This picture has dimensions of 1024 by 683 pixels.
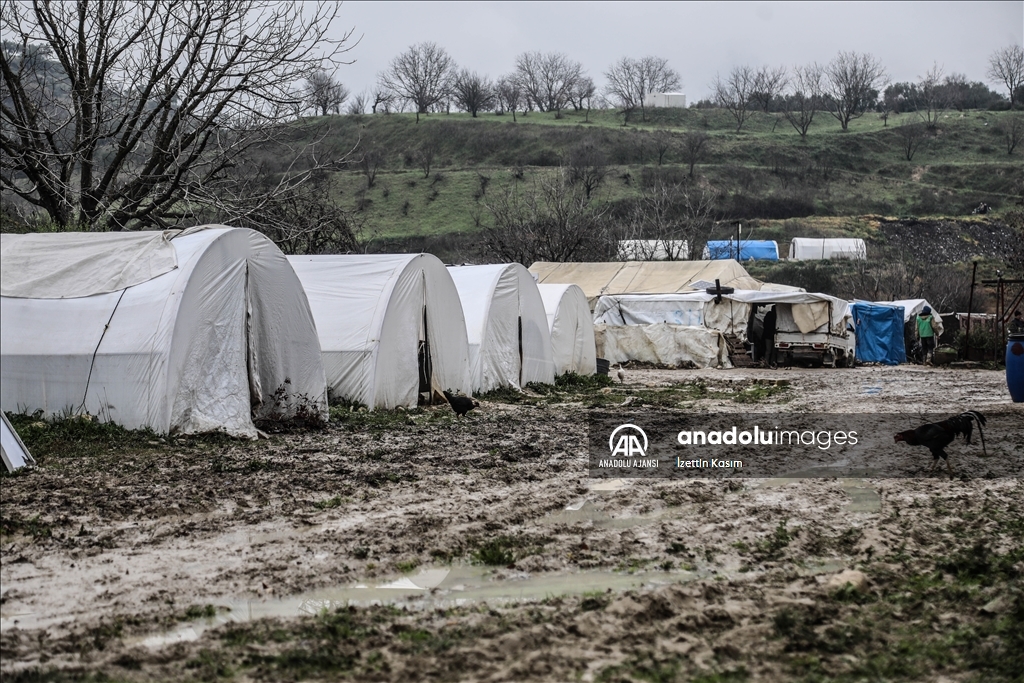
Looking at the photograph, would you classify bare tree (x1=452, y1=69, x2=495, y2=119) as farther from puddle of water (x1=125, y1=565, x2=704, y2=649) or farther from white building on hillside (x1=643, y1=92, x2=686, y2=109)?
puddle of water (x1=125, y1=565, x2=704, y2=649)

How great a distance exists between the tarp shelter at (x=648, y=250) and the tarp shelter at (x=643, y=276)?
864 cm

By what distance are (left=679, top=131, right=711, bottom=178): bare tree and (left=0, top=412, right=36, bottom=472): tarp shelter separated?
73620 mm

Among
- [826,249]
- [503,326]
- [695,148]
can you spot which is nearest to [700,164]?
[695,148]

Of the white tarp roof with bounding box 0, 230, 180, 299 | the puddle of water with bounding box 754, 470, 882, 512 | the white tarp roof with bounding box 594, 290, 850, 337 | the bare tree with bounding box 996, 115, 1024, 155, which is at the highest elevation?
the bare tree with bounding box 996, 115, 1024, 155

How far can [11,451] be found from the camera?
8.62 metres

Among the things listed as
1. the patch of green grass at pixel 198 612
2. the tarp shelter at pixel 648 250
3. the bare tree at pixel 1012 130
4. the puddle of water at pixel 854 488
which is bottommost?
the puddle of water at pixel 854 488

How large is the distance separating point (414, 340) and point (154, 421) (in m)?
5.37

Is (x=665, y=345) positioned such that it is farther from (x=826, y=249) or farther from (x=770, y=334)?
(x=826, y=249)

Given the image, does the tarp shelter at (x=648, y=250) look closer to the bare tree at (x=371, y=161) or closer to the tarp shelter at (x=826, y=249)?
the tarp shelter at (x=826, y=249)

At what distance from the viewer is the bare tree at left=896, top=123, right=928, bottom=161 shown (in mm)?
86188

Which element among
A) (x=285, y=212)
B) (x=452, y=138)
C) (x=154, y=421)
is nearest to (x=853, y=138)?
(x=452, y=138)

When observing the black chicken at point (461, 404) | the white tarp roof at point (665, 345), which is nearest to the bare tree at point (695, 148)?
the white tarp roof at point (665, 345)

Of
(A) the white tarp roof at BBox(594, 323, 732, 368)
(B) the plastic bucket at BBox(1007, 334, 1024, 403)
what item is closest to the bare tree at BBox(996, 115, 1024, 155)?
(A) the white tarp roof at BBox(594, 323, 732, 368)

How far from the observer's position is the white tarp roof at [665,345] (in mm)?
30297
